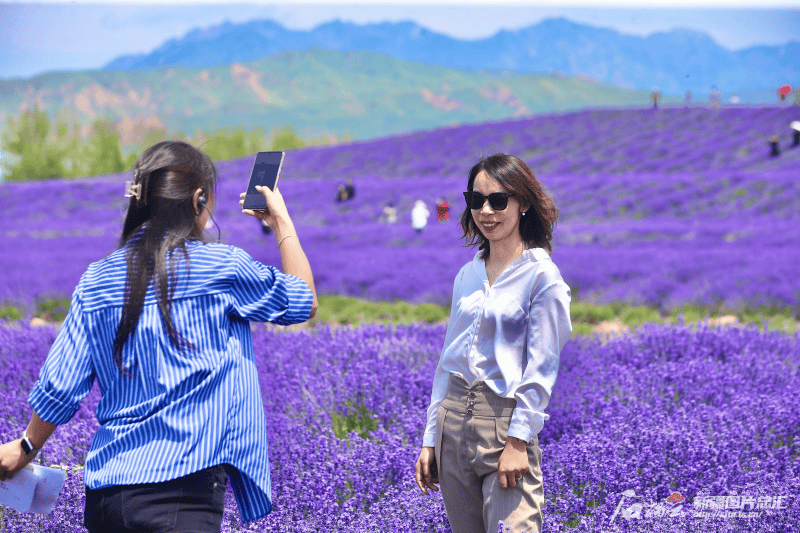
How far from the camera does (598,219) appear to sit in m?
14.7

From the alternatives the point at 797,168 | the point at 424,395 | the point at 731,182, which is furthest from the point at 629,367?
the point at 797,168

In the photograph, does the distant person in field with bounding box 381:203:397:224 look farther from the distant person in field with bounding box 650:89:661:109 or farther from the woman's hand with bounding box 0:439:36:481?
the woman's hand with bounding box 0:439:36:481

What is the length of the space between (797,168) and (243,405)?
18.1 metres

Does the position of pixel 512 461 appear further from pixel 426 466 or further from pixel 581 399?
pixel 581 399

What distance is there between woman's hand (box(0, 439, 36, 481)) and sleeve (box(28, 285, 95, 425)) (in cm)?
17

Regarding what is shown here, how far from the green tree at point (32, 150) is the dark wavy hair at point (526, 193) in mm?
51371

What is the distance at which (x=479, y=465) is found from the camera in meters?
1.80

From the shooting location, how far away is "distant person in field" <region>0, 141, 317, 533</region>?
149 cm

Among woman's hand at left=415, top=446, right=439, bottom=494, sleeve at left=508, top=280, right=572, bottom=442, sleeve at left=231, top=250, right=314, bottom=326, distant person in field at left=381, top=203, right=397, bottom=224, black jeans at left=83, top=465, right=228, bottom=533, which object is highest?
sleeve at left=231, top=250, right=314, bottom=326

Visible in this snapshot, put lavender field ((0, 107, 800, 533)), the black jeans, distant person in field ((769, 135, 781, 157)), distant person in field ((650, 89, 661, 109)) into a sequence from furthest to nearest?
1. distant person in field ((650, 89, 661, 109))
2. distant person in field ((769, 135, 781, 157))
3. lavender field ((0, 107, 800, 533))
4. the black jeans

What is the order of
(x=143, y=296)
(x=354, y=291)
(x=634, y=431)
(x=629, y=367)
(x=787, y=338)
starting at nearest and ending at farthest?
1. (x=143, y=296)
2. (x=634, y=431)
3. (x=629, y=367)
4. (x=787, y=338)
5. (x=354, y=291)

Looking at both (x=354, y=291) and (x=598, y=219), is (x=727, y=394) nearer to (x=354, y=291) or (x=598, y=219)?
(x=354, y=291)
